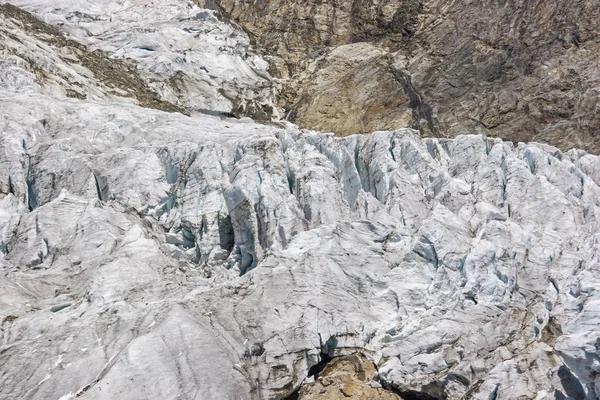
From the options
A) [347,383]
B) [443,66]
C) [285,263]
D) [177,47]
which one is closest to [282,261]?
[285,263]

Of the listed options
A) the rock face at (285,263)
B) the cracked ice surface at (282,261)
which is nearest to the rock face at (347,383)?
the rock face at (285,263)

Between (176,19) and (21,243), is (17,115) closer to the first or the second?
(21,243)

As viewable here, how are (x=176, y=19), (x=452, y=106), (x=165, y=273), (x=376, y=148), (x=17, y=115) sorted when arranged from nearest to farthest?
(x=165, y=273), (x=376, y=148), (x=17, y=115), (x=452, y=106), (x=176, y=19)

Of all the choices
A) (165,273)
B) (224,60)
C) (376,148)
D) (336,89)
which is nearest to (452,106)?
(336,89)

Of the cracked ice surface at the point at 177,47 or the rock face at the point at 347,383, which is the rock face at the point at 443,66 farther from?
the rock face at the point at 347,383

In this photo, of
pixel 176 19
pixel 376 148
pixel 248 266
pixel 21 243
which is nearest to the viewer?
pixel 21 243

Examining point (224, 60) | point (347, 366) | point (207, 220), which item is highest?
point (224, 60)

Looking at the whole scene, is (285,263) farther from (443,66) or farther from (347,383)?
(443,66)
